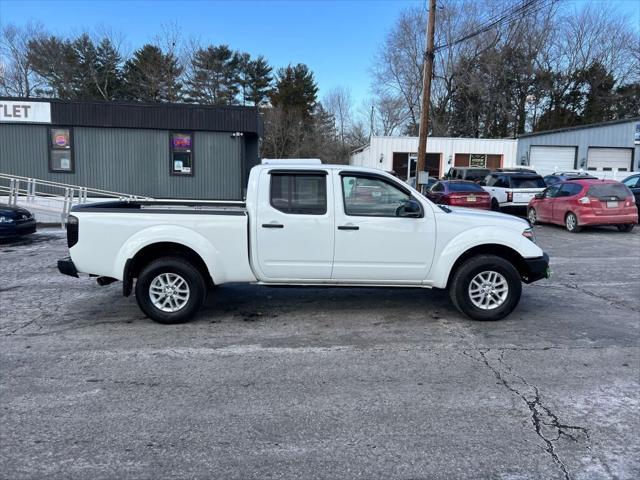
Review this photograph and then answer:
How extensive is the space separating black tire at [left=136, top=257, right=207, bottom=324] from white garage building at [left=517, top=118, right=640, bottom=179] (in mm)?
33207

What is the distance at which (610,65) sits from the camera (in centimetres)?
5106

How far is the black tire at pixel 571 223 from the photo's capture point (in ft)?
47.7

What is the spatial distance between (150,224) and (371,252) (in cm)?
248

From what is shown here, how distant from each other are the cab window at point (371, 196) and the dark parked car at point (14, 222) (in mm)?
9007

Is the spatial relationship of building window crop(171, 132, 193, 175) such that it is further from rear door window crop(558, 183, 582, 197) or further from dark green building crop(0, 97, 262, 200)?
rear door window crop(558, 183, 582, 197)

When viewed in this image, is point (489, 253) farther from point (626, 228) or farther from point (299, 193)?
point (626, 228)

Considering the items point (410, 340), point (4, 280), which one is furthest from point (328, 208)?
point (4, 280)

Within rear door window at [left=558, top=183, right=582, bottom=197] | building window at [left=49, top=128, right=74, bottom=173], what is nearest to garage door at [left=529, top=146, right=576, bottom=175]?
rear door window at [left=558, top=183, right=582, bottom=197]

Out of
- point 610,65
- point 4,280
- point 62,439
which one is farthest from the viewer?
point 610,65

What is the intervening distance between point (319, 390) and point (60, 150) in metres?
19.1

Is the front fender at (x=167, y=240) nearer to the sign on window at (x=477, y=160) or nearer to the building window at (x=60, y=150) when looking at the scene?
the building window at (x=60, y=150)

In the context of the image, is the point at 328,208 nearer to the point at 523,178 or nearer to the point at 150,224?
the point at 150,224

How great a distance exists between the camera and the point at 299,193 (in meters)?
5.78

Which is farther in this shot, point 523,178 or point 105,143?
point 105,143
